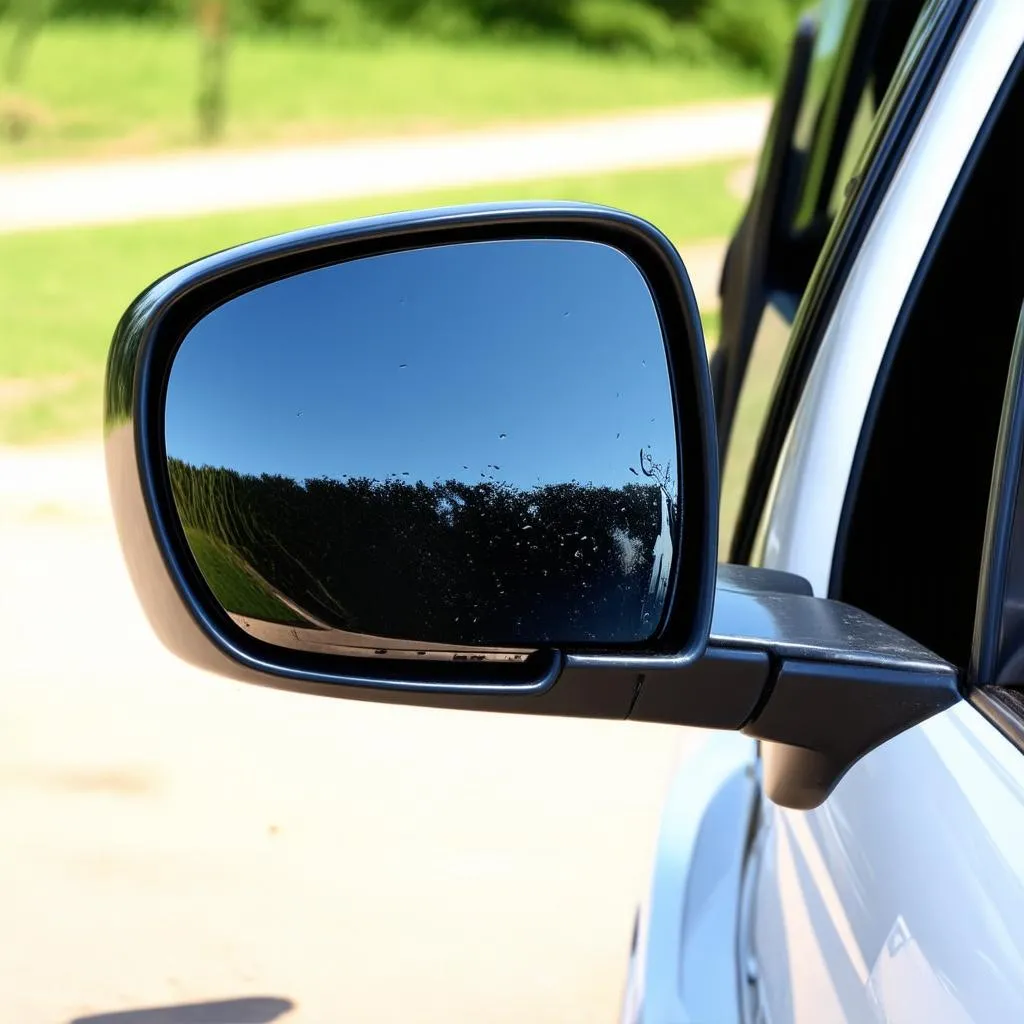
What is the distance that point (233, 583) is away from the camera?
1.03m

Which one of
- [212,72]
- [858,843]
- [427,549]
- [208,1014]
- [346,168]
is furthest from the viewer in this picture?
[212,72]

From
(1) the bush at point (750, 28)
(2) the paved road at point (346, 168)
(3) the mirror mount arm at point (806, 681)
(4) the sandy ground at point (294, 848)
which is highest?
(1) the bush at point (750, 28)

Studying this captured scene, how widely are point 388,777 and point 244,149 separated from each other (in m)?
14.5

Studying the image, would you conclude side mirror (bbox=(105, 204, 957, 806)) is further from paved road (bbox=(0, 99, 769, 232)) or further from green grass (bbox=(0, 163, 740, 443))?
paved road (bbox=(0, 99, 769, 232))

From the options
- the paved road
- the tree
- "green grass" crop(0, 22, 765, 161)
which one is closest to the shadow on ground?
the paved road

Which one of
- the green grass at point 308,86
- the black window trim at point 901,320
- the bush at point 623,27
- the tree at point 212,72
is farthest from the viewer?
the bush at point 623,27

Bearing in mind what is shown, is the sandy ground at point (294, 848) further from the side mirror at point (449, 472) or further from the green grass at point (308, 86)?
the green grass at point (308, 86)

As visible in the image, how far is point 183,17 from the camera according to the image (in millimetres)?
22906

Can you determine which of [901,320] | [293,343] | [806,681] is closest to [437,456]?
[293,343]

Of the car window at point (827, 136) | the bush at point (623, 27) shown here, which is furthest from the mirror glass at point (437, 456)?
the bush at point (623, 27)

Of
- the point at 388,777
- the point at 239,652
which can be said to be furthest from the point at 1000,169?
the point at 388,777

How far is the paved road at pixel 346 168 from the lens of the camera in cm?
1392

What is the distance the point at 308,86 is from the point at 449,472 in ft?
68.9

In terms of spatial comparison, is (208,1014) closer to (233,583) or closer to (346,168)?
(233,583)
